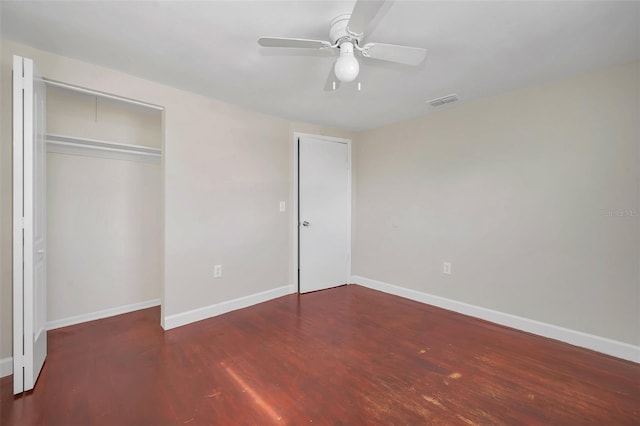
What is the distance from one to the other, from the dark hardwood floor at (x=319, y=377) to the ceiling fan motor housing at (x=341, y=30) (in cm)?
215

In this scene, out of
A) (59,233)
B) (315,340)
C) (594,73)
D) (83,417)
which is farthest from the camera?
(59,233)

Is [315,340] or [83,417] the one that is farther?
[315,340]

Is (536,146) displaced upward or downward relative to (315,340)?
upward

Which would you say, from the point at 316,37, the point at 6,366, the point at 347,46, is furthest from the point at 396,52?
the point at 6,366

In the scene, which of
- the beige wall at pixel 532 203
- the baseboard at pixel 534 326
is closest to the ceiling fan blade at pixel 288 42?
the beige wall at pixel 532 203

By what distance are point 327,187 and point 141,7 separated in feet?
9.29

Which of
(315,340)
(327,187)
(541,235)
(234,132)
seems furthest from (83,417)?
(541,235)

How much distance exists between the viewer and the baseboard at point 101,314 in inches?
106

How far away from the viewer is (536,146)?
265 cm

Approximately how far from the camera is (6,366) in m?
1.94

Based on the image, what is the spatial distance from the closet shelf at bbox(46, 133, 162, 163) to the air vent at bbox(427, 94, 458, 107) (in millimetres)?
3001

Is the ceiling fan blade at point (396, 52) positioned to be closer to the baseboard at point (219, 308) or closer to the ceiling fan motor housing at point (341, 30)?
the ceiling fan motor housing at point (341, 30)

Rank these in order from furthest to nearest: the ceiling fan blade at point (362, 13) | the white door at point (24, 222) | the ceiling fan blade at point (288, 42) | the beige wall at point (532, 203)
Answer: the beige wall at point (532, 203) < the white door at point (24, 222) < the ceiling fan blade at point (288, 42) < the ceiling fan blade at point (362, 13)

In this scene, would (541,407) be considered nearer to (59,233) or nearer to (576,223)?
(576,223)
